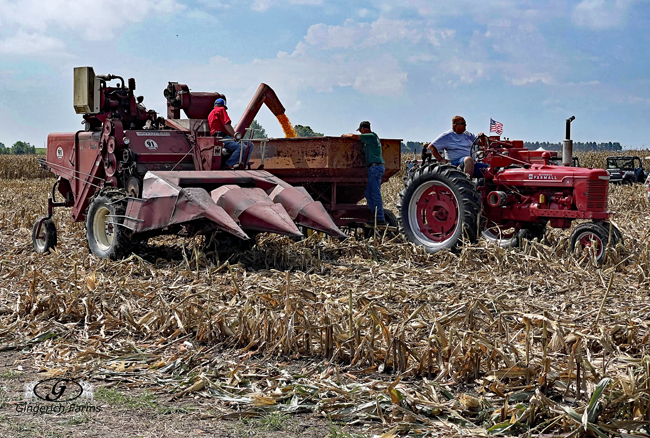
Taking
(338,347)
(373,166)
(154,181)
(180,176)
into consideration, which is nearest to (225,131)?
(180,176)

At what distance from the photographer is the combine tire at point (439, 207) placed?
27.6 feet

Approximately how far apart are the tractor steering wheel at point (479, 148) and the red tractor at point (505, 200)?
12 millimetres

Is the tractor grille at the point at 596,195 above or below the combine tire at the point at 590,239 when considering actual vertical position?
above

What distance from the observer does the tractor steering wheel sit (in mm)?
8945

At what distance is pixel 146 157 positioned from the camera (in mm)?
8719

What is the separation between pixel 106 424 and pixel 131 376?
2.66 ft

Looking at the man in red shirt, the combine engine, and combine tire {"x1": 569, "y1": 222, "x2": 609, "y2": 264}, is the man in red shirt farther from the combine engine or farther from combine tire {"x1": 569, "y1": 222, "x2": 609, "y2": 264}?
combine tire {"x1": 569, "y1": 222, "x2": 609, "y2": 264}

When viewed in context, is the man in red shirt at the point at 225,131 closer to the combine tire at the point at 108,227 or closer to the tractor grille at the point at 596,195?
the combine tire at the point at 108,227

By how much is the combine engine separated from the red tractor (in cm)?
157

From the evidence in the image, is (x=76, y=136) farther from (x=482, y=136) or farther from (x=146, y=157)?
(x=482, y=136)

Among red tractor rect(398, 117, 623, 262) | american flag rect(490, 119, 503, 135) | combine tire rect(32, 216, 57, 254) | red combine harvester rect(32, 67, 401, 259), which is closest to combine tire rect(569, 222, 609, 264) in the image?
red tractor rect(398, 117, 623, 262)

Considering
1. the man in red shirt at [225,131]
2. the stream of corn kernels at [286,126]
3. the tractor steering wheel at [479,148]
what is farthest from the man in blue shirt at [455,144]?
the stream of corn kernels at [286,126]

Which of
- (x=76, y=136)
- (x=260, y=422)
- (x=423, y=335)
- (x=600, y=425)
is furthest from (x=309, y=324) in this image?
(x=76, y=136)

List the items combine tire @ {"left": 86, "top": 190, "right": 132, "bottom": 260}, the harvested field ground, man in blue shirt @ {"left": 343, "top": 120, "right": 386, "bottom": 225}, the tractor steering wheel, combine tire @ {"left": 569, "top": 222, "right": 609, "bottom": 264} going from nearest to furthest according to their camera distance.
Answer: the harvested field ground → combine tire @ {"left": 569, "top": 222, "right": 609, "bottom": 264} → combine tire @ {"left": 86, "top": 190, "right": 132, "bottom": 260} → the tractor steering wheel → man in blue shirt @ {"left": 343, "top": 120, "right": 386, "bottom": 225}
